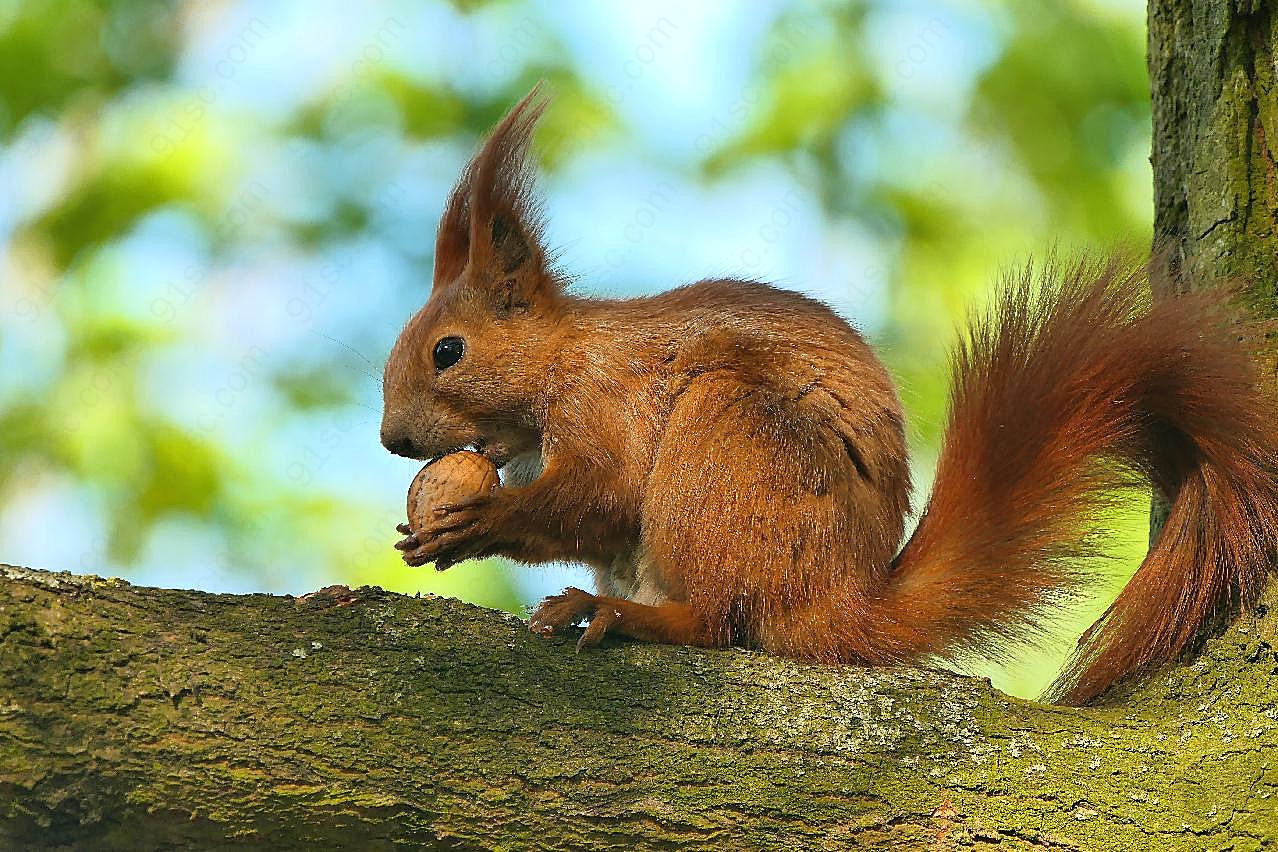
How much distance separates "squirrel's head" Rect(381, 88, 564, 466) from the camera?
9.66ft

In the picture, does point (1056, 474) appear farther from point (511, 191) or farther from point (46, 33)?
point (46, 33)

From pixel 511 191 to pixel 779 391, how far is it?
91 cm

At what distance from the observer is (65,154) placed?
5.38 metres

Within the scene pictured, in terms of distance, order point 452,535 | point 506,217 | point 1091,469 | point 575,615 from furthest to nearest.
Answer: point 506,217
point 452,535
point 1091,469
point 575,615

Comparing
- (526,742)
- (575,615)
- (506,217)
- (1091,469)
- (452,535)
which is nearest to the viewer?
(526,742)

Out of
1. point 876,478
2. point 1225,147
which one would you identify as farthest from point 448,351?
point 1225,147

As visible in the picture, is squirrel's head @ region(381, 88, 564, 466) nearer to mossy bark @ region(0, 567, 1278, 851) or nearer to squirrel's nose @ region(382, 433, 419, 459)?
squirrel's nose @ region(382, 433, 419, 459)

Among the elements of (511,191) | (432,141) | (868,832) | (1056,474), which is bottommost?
(868,832)

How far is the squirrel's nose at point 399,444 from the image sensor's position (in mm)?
2961

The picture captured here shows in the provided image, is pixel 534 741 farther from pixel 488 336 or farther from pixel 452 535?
pixel 488 336

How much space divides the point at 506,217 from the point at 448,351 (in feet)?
1.19

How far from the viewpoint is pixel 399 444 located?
297 centimetres

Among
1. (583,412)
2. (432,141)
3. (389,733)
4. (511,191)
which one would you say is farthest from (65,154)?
(389,733)

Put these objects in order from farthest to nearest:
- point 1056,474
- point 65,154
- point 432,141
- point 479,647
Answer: point 432,141 < point 65,154 < point 1056,474 < point 479,647
